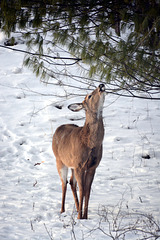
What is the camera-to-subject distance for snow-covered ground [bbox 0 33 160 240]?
154 inches

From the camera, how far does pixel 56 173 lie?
657cm

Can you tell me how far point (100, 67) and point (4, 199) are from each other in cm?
277

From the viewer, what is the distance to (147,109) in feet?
31.7

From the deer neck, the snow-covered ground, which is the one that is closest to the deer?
the deer neck

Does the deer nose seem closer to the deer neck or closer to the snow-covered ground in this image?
the snow-covered ground

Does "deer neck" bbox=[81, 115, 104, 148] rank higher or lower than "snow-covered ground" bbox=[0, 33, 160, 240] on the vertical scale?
higher

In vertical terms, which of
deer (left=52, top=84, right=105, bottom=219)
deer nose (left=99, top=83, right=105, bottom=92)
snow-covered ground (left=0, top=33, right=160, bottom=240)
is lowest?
snow-covered ground (left=0, top=33, right=160, bottom=240)

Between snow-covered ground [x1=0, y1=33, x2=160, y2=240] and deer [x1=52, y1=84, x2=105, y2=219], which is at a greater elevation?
deer [x1=52, y1=84, x2=105, y2=219]

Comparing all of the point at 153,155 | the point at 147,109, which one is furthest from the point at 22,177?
the point at 147,109

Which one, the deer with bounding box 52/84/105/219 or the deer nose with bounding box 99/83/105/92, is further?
the deer with bounding box 52/84/105/219

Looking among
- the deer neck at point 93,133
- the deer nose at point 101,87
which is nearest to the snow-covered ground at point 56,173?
the deer nose at point 101,87

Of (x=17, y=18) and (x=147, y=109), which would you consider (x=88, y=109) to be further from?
(x=147, y=109)

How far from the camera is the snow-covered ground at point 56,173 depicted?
154 inches

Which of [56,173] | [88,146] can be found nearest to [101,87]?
[88,146]
